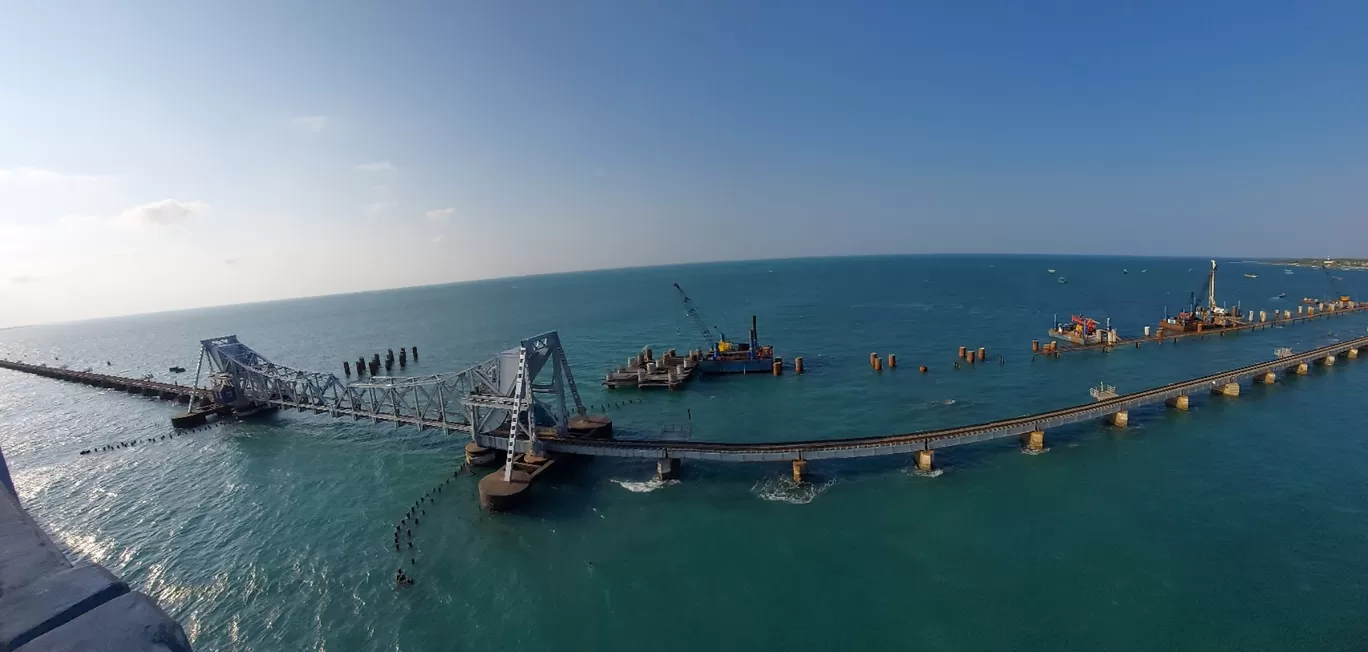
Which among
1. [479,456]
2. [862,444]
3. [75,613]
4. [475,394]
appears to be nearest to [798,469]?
[862,444]

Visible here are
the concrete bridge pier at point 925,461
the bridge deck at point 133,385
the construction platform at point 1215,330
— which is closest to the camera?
the concrete bridge pier at point 925,461

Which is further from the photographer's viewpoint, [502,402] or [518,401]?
[502,402]

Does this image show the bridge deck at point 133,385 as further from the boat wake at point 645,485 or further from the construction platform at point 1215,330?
the construction platform at point 1215,330

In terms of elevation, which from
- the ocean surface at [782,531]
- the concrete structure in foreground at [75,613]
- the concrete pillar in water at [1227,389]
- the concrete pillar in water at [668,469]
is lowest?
the ocean surface at [782,531]

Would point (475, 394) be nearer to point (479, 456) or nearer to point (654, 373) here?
point (479, 456)

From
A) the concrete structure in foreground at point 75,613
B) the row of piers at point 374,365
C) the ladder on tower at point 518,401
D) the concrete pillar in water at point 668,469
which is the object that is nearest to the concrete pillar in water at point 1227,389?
the concrete pillar in water at point 668,469

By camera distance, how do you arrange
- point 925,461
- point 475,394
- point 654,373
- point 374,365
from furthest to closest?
1. point 374,365
2. point 654,373
3. point 475,394
4. point 925,461

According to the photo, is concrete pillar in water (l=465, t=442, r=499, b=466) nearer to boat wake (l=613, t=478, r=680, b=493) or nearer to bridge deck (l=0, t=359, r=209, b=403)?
boat wake (l=613, t=478, r=680, b=493)
